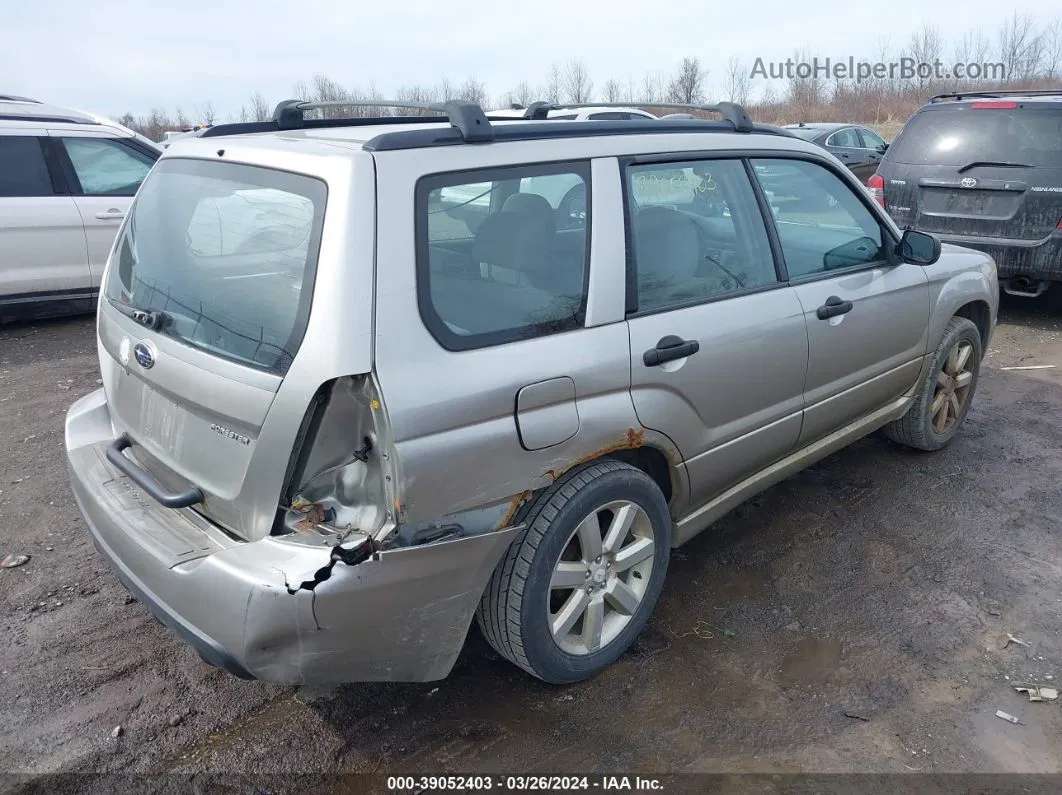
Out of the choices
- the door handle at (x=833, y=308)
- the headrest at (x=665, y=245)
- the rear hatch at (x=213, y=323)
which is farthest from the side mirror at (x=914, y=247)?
the rear hatch at (x=213, y=323)

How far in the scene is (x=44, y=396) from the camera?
219 inches

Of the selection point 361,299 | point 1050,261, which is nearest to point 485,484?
point 361,299

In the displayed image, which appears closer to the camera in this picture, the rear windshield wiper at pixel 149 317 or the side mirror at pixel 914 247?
the rear windshield wiper at pixel 149 317

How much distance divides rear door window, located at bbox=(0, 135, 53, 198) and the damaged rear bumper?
551 centimetres

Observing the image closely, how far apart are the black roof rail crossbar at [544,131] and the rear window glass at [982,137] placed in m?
4.30

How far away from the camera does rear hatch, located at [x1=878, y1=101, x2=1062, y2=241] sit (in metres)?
6.59

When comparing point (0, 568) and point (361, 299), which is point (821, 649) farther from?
point (0, 568)

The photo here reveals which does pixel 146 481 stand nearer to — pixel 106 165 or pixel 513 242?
pixel 513 242

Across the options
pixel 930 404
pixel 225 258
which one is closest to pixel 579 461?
pixel 225 258

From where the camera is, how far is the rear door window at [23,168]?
6805 mm

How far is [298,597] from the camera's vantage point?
2107mm

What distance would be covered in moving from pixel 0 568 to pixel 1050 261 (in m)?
7.24

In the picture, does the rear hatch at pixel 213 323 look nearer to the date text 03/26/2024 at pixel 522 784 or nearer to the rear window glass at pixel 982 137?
the date text 03/26/2024 at pixel 522 784

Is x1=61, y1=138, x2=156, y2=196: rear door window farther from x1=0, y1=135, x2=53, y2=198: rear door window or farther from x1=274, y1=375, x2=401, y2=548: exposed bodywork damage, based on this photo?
x1=274, y1=375, x2=401, y2=548: exposed bodywork damage
